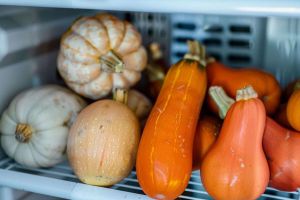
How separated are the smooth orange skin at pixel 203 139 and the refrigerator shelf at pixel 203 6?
10.5 inches

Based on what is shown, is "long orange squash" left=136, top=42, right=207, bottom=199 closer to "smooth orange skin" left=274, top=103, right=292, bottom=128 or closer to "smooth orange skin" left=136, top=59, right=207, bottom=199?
"smooth orange skin" left=136, top=59, right=207, bottom=199

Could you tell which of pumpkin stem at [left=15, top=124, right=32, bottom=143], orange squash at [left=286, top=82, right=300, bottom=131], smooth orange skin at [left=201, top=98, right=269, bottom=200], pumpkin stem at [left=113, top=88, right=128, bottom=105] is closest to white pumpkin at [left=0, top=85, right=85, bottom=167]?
pumpkin stem at [left=15, top=124, right=32, bottom=143]

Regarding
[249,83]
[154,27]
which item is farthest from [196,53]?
[154,27]

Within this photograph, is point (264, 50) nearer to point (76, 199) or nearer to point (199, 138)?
point (199, 138)

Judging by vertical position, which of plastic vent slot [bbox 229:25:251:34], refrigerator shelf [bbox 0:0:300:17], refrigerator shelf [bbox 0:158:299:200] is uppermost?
refrigerator shelf [bbox 0:0:300:17]

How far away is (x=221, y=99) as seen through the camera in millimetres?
788

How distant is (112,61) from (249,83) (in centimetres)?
28

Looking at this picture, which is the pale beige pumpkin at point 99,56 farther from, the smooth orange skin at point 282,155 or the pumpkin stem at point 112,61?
the smooth orange skin at point 282,155

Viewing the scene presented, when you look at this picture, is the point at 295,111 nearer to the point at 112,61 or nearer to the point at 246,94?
the point at 246,94

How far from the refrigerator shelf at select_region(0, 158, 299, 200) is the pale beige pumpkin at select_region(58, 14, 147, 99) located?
19cm

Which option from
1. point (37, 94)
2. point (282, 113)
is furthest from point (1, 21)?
point (282, 113)

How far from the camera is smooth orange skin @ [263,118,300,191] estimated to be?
2.41 ft

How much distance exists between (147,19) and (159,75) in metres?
0.24

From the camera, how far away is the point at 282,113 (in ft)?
2.83
